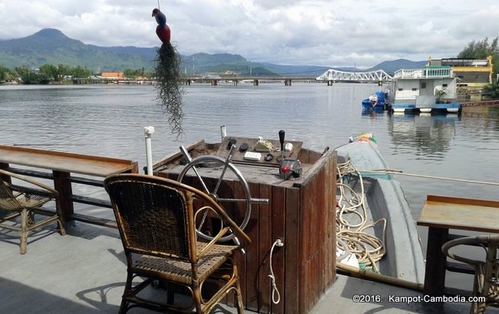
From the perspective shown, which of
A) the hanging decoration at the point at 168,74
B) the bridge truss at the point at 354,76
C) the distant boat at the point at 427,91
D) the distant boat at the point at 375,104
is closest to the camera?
the hanging decoration at the point at 168,74

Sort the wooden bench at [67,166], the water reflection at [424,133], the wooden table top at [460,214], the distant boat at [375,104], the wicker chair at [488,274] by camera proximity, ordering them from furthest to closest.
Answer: the distant boat at [375,104]
the water reflection at [424,133]
the wooden bench at [67,166]
the wooden table top at [460,214]
the wicker chair at [488,274]

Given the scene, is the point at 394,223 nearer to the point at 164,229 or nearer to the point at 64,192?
the point at 64,192

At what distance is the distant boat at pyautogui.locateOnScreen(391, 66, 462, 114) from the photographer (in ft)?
108

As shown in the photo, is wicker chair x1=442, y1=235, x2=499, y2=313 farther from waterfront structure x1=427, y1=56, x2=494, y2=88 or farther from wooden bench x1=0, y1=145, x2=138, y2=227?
waterfront structure x1=427, y1=56, x2=494, y2=88

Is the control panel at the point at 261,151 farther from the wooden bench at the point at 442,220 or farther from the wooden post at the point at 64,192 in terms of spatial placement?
the wooden post at the point at 64,192

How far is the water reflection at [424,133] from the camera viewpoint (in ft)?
62.4

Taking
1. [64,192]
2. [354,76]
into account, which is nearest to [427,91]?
[64,192]

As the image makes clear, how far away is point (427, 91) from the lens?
34750mm

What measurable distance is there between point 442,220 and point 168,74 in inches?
74.1

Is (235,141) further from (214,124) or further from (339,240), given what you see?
(214,124)

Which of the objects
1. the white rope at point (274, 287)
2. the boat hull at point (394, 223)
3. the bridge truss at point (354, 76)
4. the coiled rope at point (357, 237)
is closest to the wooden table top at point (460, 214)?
the white rope at point (274, 287)

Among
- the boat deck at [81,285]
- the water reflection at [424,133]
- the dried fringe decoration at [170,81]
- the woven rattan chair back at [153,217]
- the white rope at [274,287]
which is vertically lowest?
the water reflection at [424,133]

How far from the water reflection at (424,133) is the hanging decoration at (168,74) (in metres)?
16.2

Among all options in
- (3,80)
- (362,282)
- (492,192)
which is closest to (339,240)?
(362,282)
